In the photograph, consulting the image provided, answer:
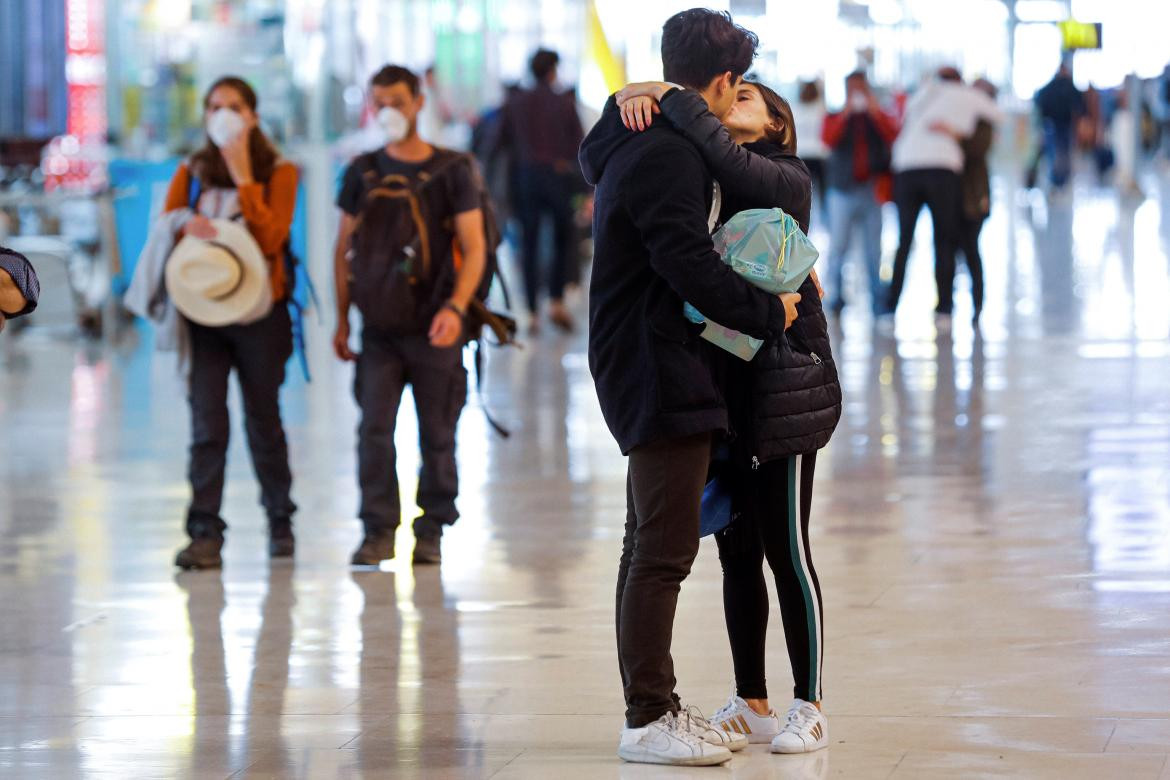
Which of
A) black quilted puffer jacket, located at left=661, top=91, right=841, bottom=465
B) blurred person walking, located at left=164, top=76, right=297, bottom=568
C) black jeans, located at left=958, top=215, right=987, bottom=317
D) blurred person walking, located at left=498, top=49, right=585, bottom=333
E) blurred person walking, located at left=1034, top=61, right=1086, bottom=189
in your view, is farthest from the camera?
blurred person walking, located at left=1034, top=61, right=1086, bottom=189

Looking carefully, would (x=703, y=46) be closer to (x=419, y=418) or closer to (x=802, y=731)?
(x=802, y=731)

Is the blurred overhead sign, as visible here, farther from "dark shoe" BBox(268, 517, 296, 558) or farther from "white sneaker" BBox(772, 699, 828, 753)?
"white sneaker" BBox(772, 699, 828, 753)

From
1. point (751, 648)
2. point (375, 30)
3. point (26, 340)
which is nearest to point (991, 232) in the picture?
point (375, 30)

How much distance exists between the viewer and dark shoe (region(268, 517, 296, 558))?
7211mm

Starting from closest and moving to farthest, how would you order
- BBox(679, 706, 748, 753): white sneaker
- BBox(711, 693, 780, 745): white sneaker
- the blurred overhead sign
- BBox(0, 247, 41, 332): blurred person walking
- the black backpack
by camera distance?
BBox(0, 247, 41, 332): blurred person walking < BBox(679, 706, 748, 753): white sneaker < BBox(711, 693, 780, 745): white sneaker < the black backpack < the blurred overhead sign

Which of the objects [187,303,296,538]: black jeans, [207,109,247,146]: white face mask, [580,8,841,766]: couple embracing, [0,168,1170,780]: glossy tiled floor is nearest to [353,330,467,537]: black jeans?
[0,168,1170,780]: glossy tiled floor

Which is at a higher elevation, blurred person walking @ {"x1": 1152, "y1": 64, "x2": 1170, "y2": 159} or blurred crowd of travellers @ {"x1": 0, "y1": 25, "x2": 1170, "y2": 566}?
blurred person walking @ {"x1": 1152, "y1": 64, "x2": 1170, "y2": 159}

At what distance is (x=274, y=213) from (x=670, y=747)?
125 inches

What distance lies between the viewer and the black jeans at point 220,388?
277 inches

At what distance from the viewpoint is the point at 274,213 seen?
7.06 metres

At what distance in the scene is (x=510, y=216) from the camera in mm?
15734

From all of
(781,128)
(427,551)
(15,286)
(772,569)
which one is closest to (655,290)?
(781,128)

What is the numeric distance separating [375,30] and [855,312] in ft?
35.9

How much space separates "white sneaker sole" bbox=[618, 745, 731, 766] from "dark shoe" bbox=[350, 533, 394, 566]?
2.56 m
